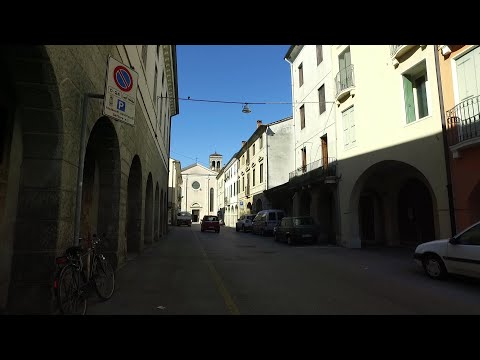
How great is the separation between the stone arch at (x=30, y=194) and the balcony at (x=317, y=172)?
15.2 metres

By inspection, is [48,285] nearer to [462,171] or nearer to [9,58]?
[9,58]

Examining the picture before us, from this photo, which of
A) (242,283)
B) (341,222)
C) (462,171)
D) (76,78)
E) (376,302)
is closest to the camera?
(76,78)

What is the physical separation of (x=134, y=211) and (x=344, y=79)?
39.5 ft

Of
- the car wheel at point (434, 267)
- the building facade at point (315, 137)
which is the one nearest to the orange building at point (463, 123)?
the car wheel at point (434, 267)

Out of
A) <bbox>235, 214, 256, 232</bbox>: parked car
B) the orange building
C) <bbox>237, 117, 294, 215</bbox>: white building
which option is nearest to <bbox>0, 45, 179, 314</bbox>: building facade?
the orange building

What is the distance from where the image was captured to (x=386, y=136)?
46.8ft

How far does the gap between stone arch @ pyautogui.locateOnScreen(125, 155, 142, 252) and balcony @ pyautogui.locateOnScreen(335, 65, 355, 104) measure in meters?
10.5

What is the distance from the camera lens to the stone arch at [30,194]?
4.64m

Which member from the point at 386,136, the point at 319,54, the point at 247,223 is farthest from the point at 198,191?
the point at 386,136

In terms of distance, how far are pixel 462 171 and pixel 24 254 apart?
450 inches

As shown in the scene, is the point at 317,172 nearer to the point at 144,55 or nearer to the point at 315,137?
the point at 315,137

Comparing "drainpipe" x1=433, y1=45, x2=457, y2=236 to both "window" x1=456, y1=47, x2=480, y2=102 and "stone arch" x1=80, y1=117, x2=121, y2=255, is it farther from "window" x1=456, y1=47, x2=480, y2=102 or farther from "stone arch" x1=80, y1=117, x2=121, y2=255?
"stone arch" x1=80, y1=117, x2=121, y2=255

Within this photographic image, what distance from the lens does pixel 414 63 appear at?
12648 mm
